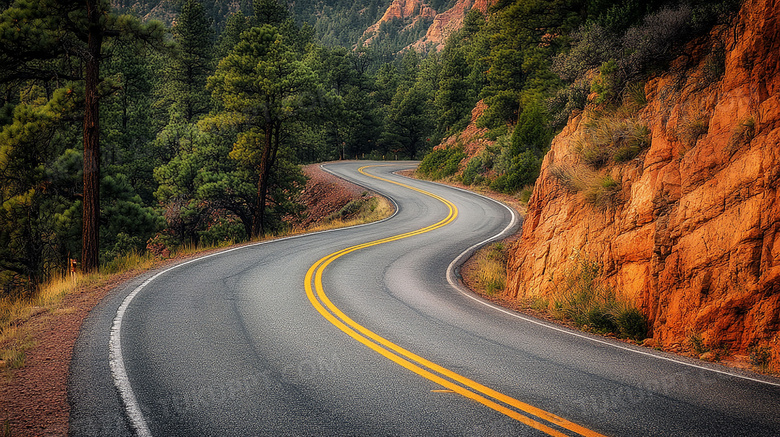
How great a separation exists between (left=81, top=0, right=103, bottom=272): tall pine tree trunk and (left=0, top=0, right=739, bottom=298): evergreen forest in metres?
0.04

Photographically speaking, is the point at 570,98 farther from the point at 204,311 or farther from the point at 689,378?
the point at 204,311

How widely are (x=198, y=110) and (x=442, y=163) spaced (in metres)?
22.8

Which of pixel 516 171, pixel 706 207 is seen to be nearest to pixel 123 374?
pixel 706 207

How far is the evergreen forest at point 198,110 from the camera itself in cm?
1164

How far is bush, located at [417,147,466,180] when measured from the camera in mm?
39688

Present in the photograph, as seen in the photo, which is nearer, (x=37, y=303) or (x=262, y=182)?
(x=37, y=303)

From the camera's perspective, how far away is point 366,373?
5172mm

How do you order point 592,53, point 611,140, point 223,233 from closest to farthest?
1. point 611,140
2. point 592,53
3. point 223,233

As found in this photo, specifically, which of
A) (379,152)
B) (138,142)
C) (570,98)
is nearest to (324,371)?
(570,98)

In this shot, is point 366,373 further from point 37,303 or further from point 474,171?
point 474,171

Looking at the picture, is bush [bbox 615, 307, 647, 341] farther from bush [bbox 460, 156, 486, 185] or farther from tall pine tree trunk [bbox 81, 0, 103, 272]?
bush [bbox 460, 156, 486, 185]

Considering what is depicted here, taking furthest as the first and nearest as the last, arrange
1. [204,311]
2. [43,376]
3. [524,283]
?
[524,283]
[204,311]
[43,376]

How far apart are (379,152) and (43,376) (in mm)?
61877

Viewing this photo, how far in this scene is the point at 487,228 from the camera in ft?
67.8
